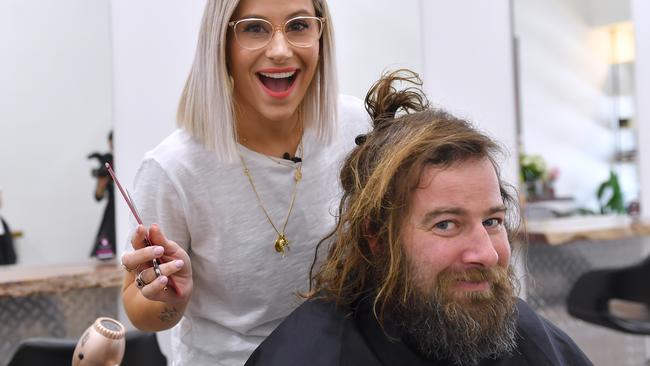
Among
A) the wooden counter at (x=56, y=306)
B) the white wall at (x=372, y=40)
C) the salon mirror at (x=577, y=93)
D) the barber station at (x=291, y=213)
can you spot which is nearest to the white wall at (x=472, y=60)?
the white wall at (x=372, y=40)

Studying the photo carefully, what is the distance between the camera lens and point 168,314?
4.54 feet

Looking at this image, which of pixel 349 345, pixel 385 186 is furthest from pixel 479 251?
pixel 349 345

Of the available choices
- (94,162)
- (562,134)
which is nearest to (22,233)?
(94,162)

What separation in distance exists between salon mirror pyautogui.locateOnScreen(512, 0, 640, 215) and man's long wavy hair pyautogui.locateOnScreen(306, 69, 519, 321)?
5602 mm

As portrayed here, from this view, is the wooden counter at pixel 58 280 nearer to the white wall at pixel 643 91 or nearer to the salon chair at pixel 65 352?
the salon chair at pixel 65 352

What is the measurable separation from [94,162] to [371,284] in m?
1.84

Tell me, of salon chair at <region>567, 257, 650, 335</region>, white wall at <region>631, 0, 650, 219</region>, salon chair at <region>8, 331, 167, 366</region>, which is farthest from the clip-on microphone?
white wall at <region>631, 0, 650, 219</region>

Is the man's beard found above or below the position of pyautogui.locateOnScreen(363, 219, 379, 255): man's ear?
below

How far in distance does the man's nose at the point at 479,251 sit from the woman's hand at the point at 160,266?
1.63 feet

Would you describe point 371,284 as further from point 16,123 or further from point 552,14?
point 552,14

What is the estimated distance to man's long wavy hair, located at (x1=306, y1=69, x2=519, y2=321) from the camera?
1.33 metres

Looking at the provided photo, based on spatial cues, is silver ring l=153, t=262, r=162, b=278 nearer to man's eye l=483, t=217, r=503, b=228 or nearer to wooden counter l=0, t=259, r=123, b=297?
man's eye l=483, t=217, r=503, b=228

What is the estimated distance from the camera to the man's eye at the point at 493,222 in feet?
4.36

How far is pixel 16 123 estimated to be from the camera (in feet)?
9.41
